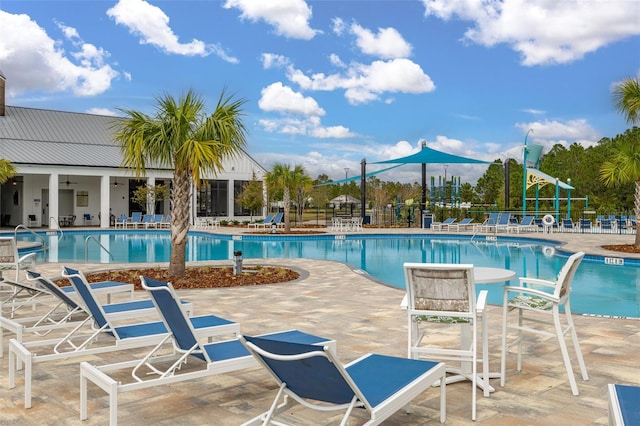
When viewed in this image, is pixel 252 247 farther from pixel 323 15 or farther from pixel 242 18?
pixel 323 15

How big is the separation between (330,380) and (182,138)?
22.3 feet

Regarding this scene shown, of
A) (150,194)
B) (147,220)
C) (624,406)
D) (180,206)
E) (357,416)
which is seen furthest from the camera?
(150,194)

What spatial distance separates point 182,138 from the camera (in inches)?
342

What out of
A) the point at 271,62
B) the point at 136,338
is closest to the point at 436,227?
the point at 271,62

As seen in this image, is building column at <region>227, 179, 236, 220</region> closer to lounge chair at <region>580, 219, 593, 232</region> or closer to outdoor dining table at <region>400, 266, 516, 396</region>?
lounge chair at <region>580, 219, 593, 232</region>

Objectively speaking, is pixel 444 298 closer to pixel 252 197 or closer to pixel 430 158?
pixel 430 158

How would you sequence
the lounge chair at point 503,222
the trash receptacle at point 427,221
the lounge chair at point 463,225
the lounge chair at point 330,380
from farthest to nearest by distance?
the trash receptacle at point 427,221, the lounge chair at point 463,225, the lounge chair at point 503,222, the lounge chair at point 330,380

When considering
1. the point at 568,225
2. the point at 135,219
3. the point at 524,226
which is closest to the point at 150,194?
the point at 135,219

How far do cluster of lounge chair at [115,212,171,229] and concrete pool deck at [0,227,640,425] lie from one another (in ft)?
66.7

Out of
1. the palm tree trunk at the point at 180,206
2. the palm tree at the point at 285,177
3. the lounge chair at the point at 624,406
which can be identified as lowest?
the lounge chair at the point at 624,406

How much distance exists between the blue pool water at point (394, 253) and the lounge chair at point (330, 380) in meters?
5.95

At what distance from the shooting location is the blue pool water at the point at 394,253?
9969mm

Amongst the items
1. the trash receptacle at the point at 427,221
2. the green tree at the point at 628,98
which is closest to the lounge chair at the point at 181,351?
the green tree at the point at 628,98

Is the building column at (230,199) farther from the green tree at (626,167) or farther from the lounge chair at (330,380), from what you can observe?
the lounge chair at (330,380)
